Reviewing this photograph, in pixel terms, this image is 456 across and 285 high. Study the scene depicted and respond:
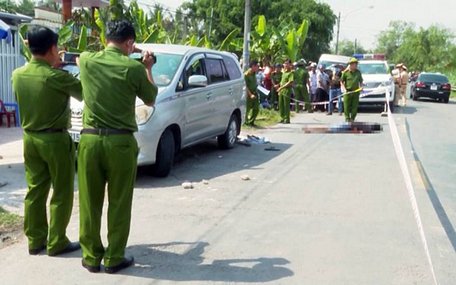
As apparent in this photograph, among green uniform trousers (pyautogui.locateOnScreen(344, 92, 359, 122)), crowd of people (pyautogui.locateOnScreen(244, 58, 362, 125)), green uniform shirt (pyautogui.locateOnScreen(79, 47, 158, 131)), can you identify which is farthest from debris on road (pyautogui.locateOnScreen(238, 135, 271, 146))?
green uniform shirt (pyautogui.locateOnScreen(79, 47, 158, 131))

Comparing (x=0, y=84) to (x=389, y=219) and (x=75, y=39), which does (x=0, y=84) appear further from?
(x=389, y=219)

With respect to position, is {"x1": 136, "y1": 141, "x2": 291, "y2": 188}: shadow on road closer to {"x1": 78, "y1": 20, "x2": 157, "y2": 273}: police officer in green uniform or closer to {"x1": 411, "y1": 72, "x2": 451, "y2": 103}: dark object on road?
{"x1": 78, "y1": 20, "x2": 157, "y2": 273}: police officer in green uniform

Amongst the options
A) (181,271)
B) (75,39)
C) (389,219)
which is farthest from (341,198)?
(75,39)

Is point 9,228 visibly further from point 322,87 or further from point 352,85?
point 322,87

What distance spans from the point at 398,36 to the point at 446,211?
11720 cm

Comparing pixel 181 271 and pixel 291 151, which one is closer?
pixel 181 271

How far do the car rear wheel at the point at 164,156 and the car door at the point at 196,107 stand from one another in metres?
0.58

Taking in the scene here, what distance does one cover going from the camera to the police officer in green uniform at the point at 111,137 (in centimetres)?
413

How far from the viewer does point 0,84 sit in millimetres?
13789

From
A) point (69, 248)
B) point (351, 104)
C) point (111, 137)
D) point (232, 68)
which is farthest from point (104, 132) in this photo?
point (351, 104)

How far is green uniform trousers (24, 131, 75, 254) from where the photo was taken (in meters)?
4.48

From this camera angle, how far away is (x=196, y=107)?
8.80 meters

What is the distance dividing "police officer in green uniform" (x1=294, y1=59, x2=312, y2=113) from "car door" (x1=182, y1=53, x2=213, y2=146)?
26.5ft

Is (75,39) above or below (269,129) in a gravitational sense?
above
